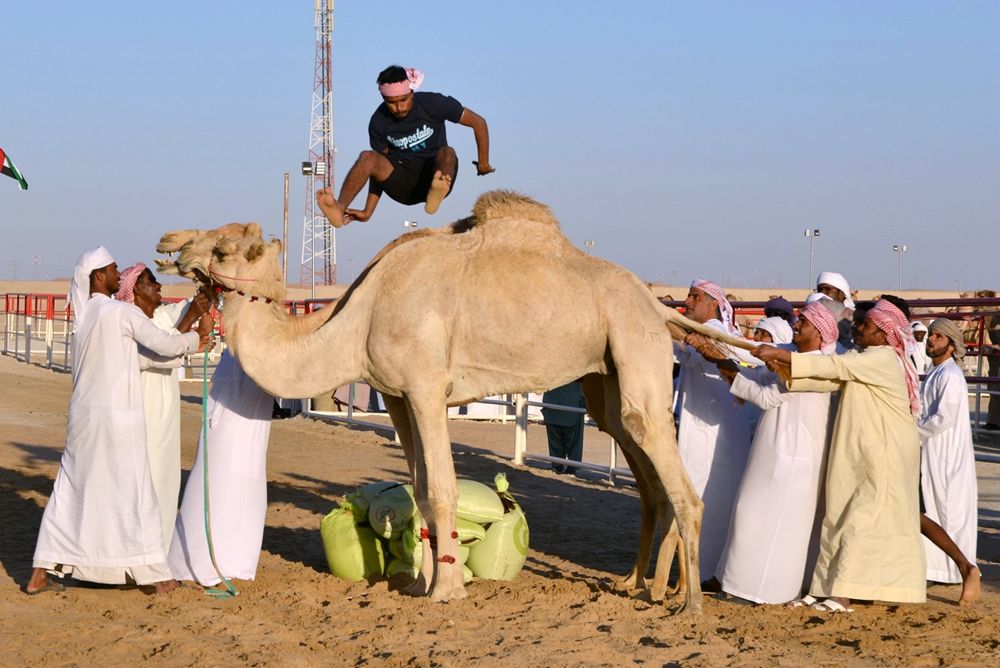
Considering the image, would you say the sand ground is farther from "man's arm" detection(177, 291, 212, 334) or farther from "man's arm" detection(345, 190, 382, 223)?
"man's arm" detection(345, 190, 382, 223)

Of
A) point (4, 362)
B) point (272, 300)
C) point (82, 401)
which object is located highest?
point (272, 300)

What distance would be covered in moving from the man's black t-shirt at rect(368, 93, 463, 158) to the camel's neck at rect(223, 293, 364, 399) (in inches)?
46.8

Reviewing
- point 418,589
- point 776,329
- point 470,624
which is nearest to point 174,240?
point 418,589

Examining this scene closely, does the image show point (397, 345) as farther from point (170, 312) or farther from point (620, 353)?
point (170, 312)

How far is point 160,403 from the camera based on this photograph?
25.3 ft

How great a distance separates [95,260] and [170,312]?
117 centimetres

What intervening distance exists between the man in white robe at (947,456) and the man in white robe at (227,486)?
410cm

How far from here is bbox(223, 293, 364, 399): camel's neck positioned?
7173mm

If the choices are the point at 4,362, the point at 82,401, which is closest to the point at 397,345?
the point at 82,401

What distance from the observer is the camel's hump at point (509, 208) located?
7.48m

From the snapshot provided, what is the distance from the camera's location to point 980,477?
1455 cm

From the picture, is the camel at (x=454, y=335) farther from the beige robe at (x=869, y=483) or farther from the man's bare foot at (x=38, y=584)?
the man's bare foot at (x=38, y=584)

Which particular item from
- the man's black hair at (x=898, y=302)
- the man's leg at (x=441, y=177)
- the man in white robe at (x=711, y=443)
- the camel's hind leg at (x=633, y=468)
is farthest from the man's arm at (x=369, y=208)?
the man's black hair at (x=898, y=302)

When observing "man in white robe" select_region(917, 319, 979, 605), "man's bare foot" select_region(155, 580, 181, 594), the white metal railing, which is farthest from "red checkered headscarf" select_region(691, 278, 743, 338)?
the white metal railing
